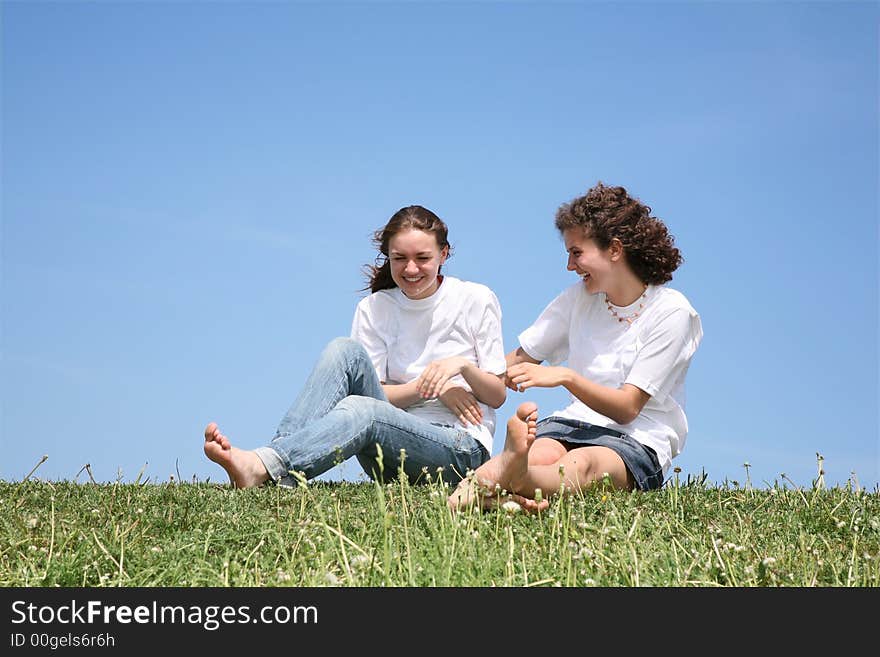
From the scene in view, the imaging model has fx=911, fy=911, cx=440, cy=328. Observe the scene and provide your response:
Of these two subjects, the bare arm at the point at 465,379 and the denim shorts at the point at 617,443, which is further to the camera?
the bare arm at the point at 465,379

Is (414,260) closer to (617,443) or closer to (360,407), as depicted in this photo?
(360,407)

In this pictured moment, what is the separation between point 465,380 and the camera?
6699mm

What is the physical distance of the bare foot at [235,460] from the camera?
5777mm

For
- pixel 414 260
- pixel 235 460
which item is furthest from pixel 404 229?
pixel 235 460

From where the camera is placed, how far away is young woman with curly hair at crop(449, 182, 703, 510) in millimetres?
5891

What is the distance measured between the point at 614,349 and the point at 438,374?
1240 mm

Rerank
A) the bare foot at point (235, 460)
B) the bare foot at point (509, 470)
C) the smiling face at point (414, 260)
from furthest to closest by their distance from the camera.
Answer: the smiling face at point (414, 260), the bare foot at point (235, 460), the bare foot at point (509, 470)

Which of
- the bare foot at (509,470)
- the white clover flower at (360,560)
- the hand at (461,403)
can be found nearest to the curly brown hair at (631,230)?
the hand at (461,403)

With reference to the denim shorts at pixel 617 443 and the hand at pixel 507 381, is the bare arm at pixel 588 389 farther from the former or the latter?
the hand at pixel 507 381

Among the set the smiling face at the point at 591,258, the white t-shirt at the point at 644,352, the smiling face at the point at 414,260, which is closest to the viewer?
the white t-shirt at the point at 644,352

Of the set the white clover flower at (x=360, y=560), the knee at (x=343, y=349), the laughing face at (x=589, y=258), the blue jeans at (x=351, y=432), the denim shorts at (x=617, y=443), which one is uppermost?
the laughing face at (x=589, y=258)

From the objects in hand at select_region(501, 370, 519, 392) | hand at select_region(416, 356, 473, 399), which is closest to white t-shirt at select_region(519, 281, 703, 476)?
hand at select_region(501, 370, 519, 392)

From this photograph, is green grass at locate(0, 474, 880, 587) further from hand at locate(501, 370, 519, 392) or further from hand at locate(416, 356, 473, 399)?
hand at locate(501, 370, 519, 392)
